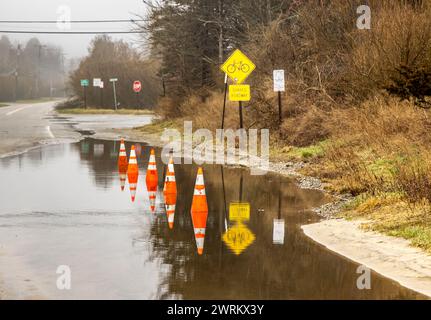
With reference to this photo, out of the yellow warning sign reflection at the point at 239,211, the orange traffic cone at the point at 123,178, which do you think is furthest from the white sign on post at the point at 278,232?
the orange traffic cone at the point at 123,178

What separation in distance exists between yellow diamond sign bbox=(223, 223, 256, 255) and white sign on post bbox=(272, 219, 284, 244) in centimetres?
31

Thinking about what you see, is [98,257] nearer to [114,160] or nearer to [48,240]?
[48,240]

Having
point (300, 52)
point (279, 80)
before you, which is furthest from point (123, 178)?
point (300, 52)

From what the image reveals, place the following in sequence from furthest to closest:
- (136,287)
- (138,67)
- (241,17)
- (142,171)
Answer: (138,67) < (241,17) < (142,171) < (136,287)

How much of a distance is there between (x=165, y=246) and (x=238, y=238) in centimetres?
113

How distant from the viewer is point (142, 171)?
19.9 metres

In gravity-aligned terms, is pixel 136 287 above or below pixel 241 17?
below

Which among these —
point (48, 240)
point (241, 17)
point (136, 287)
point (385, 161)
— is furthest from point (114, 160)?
point (241, 17)

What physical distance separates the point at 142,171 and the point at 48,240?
9.31 metres

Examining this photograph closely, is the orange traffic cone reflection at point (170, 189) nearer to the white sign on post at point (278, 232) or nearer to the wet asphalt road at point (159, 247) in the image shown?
the wet asphalt road at point (159, 247)

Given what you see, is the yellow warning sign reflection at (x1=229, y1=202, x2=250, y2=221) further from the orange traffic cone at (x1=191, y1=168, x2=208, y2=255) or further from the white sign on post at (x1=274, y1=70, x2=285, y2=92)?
the white sign on post at (x1=274, y1=70, x2=285, y2=92)

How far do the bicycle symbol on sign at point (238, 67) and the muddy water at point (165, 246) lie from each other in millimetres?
9568

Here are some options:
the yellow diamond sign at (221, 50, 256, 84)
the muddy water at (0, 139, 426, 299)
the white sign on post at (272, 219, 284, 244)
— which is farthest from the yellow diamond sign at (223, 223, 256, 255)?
the yellow diamond sign at (221, 50, 256, 84)

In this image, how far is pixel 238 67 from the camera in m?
26.5
